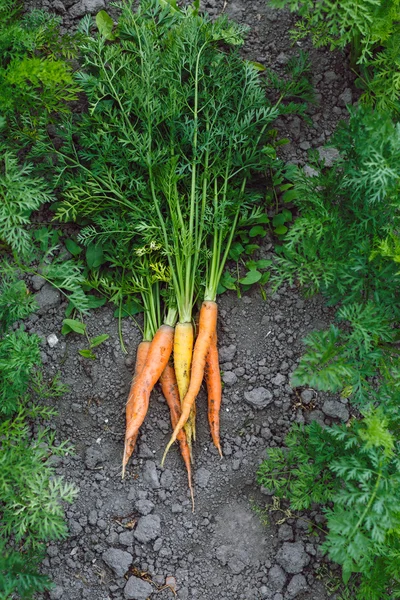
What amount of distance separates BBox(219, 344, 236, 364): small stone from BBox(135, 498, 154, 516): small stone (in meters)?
0.55

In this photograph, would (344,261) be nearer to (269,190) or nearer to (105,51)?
(269,190)

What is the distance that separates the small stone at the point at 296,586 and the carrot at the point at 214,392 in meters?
0.48

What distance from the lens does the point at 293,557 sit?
8.36 feet

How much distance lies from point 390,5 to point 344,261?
81cm

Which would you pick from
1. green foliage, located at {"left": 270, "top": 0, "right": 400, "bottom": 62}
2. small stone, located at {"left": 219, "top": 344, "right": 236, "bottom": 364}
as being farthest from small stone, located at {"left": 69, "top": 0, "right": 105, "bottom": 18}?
small stone, located at {"left": 219, "top": 344, "right": 236, "bottom": 364}

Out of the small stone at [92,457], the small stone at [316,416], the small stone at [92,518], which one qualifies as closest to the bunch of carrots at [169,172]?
the small stone at [92,457]

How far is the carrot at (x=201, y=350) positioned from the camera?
2576mm

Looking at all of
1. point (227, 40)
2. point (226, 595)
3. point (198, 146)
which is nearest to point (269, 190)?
point (198, 146)

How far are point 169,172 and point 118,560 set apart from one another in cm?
131

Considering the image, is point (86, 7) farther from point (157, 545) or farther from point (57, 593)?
point (57, 593)

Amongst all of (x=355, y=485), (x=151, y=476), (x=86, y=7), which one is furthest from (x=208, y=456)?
(x=86, y=7)

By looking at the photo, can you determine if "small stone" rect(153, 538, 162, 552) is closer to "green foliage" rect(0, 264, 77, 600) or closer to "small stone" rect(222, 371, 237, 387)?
"green foliage" rect(0, 264, 77, 600)

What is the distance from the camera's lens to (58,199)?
2756 millimetres

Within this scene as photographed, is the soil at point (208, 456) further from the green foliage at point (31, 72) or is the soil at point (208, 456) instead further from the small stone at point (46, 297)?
the green foliage at point (31, 72)
